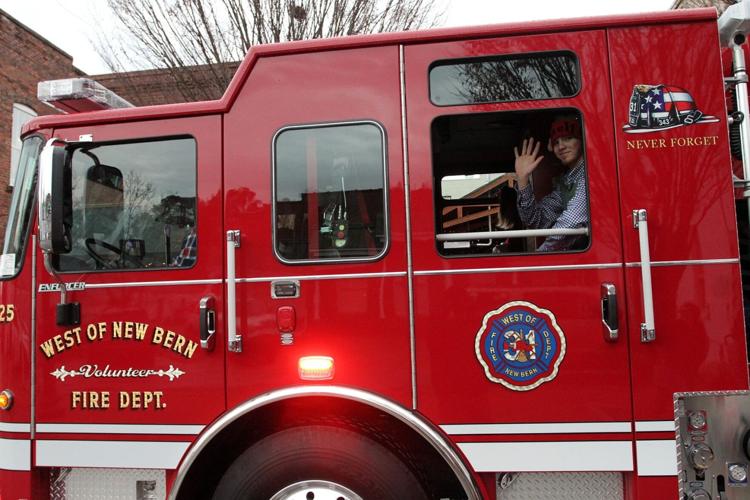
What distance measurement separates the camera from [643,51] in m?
2.61

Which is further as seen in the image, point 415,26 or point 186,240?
point 415,26

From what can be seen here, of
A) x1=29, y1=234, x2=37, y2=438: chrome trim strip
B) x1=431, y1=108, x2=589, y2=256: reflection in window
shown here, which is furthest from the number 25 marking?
x1=431, y1=108, x2=589, y2=256: reflection in window

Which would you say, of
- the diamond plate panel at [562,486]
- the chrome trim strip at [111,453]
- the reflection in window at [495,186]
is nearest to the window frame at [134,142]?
the chrome trim strip at [111,453]

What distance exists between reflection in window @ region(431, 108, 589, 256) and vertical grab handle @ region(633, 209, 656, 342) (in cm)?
24

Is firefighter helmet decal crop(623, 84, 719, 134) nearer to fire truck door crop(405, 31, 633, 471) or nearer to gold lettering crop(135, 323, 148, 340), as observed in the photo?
fire truck door crop(405, 31, 633, 471)

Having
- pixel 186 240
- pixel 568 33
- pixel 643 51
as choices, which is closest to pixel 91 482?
pixel 186 240

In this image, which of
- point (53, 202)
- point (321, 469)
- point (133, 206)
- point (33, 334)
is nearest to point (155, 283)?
point (133, 206)

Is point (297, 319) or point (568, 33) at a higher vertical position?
point (568, 33)

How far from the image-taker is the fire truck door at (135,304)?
2.76 meters

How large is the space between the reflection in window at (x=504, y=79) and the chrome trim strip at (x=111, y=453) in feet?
7.38

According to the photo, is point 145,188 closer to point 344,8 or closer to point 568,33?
point 568,33

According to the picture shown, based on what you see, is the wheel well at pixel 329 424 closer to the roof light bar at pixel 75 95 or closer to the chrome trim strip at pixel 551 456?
the chrome trim strip at pixel 551 456

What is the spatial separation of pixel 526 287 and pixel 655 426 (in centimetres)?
86

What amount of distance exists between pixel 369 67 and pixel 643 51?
1.35m
